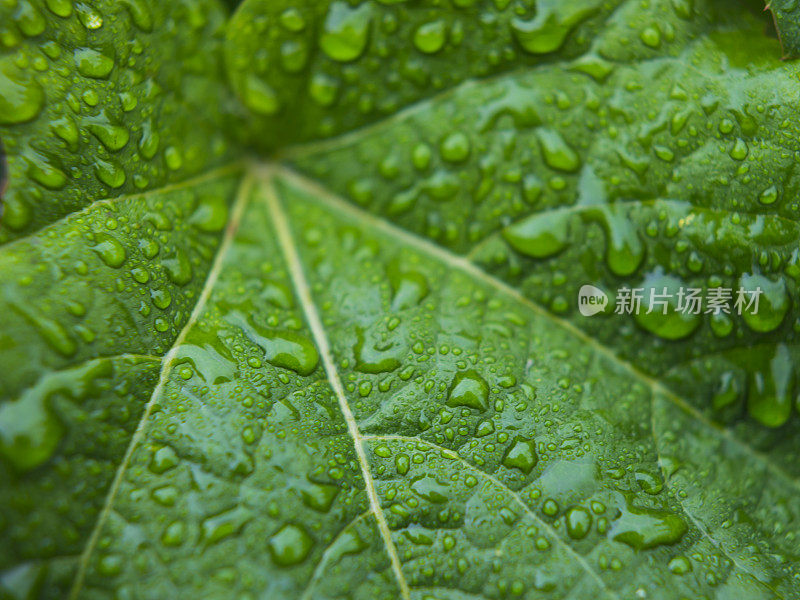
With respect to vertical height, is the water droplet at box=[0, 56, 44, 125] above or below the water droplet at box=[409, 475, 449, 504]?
above

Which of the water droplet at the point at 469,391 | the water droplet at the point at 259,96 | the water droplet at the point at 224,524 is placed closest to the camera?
the water droplet at the point at 224,524

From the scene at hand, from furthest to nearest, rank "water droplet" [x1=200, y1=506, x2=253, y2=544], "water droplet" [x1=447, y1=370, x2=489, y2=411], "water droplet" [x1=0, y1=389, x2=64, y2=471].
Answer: "water droplet" [x1=447, y1=370, x2=489, y2=411] → "water droplet" [x1=200, y1=506, x2=253, y2=544] → "water droplet" [x1=0, y1=389, x2=64, y2=471]

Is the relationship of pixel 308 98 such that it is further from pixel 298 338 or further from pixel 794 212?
pixel 794 212

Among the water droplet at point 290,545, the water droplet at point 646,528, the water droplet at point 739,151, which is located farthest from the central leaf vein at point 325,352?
the water droplet at point 739,151

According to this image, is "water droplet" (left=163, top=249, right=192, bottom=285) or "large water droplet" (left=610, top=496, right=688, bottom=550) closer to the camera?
"large water droplet" (left=610, top=496, right=688, bottom=550)

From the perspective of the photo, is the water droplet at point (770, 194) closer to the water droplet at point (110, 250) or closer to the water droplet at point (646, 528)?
the water droplet at point (646, 528)

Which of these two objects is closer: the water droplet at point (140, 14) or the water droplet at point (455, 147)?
the water droplet at point (140, 14)

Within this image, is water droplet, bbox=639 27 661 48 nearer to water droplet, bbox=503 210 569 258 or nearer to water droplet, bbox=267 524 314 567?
water droplet, bbox=503 210 569 258

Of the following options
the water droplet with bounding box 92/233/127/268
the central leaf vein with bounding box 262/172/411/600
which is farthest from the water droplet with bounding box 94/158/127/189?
the central leaf vein with bounding box 262/172/411/600

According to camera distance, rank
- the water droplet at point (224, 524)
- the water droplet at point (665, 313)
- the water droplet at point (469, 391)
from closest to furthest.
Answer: the water droplet at point (224, 524), the water droplet at point (469, 391), the water droplet at point (665, 313)

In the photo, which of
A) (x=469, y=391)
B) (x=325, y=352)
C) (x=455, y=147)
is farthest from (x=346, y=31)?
(x=469, y=391)
